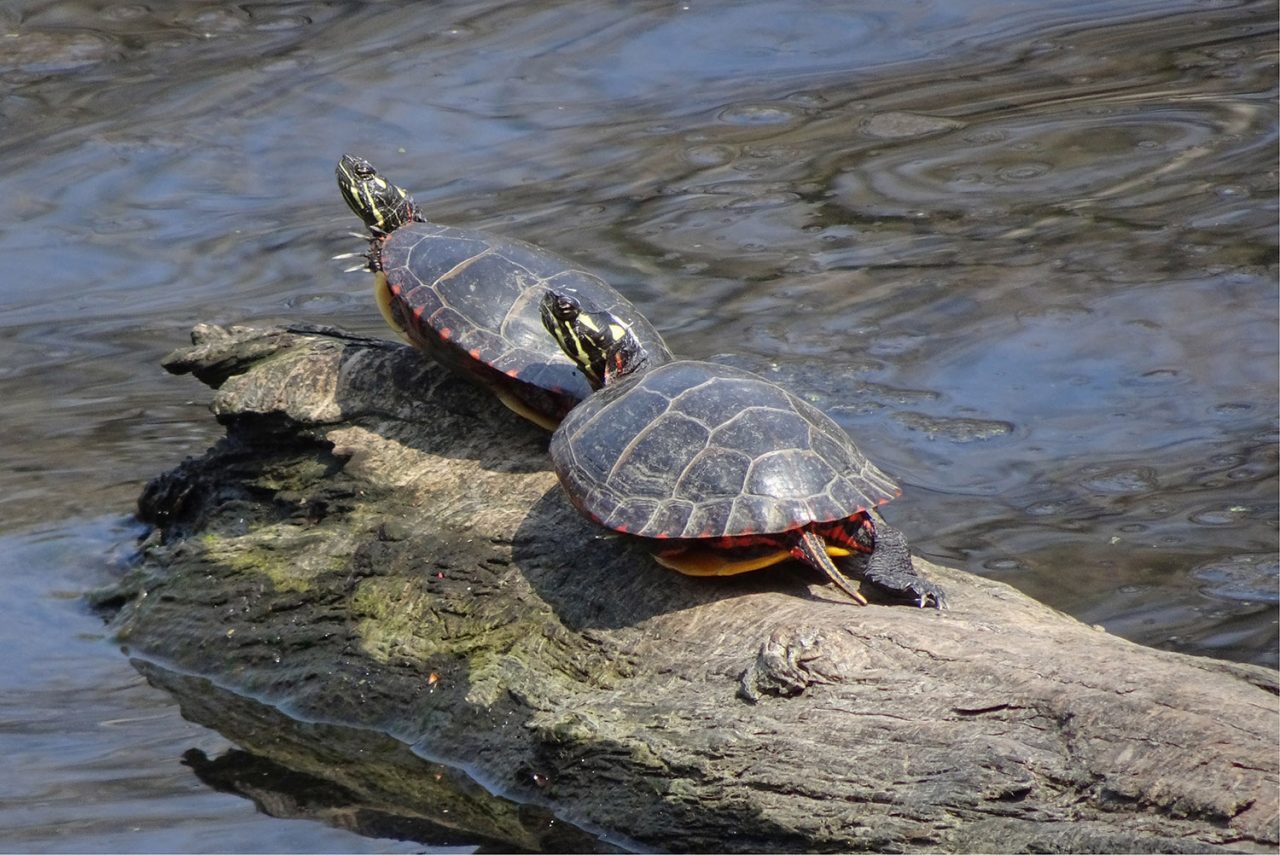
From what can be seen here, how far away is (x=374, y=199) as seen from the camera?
15.6ft

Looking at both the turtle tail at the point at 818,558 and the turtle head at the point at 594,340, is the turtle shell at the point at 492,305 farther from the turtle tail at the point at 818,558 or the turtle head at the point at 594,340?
the turtle tail at the point at 818,558

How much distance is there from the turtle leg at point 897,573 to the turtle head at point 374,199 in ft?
7.08

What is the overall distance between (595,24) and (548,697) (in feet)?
20.6

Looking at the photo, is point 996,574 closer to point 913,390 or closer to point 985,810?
point 913,390

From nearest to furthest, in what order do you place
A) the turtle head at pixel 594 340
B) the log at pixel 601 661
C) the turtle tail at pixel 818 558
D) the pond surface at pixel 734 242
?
the log at pixel 601 661, the turtle tail at pixel 818 558, the turtle head at pixel 594 340, the pond surface at pixel 734 242

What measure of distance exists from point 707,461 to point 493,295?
1044 mm

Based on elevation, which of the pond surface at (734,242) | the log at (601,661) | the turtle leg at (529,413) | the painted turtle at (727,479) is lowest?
the pond surface at (734,242)

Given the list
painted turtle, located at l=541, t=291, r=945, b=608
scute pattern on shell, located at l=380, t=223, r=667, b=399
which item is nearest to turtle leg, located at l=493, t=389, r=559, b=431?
scute pattern on shell, located at l=380, t=223, r=667, b=399

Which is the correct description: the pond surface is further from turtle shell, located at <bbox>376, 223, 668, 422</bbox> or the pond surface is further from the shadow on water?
turtle shell, located at <bbox>376, 223, 668, 422</bbox>

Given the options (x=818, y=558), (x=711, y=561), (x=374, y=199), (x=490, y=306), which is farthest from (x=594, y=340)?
(x=374, y=199)

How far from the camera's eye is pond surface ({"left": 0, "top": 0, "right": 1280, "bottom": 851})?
14.0 feet

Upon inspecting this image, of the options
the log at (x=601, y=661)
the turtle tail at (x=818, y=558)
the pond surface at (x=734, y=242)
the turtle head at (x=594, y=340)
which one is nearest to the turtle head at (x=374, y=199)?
the log at (x=601, y=661)

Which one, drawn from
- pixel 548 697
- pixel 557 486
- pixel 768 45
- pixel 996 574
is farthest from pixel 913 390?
pixel 768 45

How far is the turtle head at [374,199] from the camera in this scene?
15.6ft
